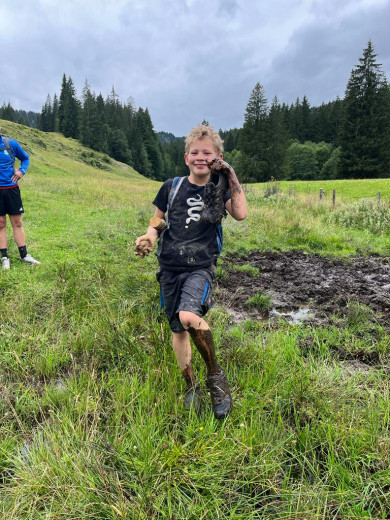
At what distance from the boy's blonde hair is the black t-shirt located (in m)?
0.34

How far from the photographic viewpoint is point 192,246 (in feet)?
8.00

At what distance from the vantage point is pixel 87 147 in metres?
64.7

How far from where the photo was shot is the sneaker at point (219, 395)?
6.93ft

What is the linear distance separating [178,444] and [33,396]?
4.13 feet

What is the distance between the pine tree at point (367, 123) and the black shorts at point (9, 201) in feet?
156

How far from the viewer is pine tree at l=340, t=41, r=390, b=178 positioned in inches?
1676

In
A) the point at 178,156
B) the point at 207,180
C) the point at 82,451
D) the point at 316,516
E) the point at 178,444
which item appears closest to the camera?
the point at 316,516

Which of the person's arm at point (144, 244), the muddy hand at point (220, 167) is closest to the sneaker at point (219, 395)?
the person's arm at point (144, 244)

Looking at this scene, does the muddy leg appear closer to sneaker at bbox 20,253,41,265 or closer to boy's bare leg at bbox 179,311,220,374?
boy's bare leg at bbox 179,311,220,374

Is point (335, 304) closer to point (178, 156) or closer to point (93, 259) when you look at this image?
point (93, 259)

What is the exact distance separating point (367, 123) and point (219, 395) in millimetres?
51888

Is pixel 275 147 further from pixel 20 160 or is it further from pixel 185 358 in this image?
pixel 185 358

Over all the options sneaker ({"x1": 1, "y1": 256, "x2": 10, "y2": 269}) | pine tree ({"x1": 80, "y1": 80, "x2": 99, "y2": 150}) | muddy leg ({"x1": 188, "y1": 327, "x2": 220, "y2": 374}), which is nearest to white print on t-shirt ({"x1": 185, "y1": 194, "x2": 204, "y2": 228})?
muddy leg ({"x1": 188, "y1": 327, "x2": 220, "y2": 374})

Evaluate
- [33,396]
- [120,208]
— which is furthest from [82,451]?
[120,208]
